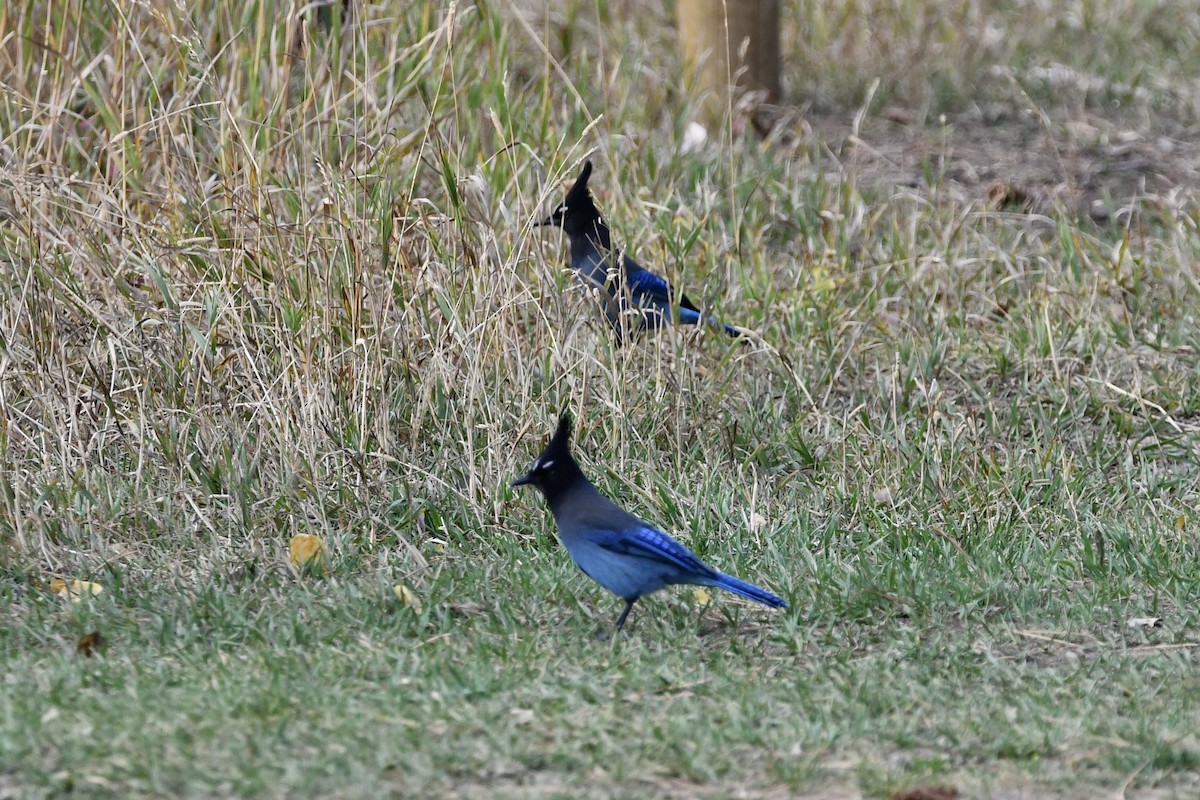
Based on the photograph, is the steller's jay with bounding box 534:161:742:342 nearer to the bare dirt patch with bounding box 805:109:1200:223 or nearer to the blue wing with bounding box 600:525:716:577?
the blue wing with bounding box 600:525:716:577

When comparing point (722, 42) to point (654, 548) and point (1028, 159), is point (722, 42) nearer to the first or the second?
point (1028, 159)

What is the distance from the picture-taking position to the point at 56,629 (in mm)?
3875

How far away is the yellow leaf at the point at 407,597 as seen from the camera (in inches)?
156

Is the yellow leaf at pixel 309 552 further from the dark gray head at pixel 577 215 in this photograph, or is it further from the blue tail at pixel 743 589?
the dark gray head at pixel 577 215

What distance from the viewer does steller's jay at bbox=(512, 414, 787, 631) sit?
12.1ft

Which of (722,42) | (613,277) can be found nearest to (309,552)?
(613,277)

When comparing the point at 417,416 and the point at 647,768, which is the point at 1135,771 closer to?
the point at 647,768

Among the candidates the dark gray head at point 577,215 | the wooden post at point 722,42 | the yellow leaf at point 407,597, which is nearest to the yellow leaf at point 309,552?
the yellow leaf at point 407,597

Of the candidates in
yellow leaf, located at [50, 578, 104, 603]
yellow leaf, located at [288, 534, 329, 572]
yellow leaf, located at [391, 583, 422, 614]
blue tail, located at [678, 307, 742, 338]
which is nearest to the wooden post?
blue tail, located at [678, 307, 742, 338]

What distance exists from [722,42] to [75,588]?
17.3 ft

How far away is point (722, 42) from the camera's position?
837 cm

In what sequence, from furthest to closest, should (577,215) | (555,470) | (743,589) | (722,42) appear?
(722,42) → (577,215) → (555,470) → (743,589)

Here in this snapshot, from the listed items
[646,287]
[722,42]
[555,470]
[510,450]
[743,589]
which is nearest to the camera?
[743,589]

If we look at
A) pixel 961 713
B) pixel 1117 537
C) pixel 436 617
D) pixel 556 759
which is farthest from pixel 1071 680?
pixel 436 617
